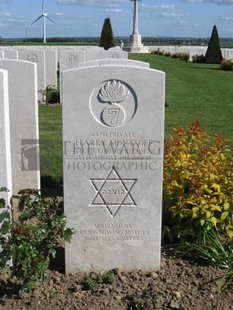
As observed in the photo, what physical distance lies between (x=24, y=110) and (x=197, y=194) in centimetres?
199

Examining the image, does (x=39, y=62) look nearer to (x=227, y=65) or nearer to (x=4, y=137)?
(x=4, y=137)

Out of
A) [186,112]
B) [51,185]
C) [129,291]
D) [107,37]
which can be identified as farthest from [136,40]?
[129,291]

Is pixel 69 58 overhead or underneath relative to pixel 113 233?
overhead

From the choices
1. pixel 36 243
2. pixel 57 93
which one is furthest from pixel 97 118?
pixel 57 93

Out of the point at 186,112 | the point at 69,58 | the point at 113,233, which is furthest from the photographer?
the point at 69,58

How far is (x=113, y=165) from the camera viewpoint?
3732mm

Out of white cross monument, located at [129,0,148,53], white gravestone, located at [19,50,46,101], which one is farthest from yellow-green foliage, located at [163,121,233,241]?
white cross monument, located at [129,0,148,53]

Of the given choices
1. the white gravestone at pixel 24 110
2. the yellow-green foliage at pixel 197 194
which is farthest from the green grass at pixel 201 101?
the yellow-green foliage at pixel 197 194

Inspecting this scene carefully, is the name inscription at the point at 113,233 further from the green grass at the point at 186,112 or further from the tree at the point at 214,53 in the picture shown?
the tree at the point at 214,53

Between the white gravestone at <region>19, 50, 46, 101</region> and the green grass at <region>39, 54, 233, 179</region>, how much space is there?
2.30 ft

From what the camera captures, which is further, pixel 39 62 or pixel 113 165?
pixel 39 62

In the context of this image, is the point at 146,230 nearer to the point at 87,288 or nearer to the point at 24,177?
the point at 87,288

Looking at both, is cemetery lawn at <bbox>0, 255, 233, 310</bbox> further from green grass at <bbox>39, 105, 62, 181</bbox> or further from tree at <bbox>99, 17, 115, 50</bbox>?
tree at <bbox>99, 17, 115, 50</bbox>

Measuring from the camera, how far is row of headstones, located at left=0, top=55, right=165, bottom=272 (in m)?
3.55
